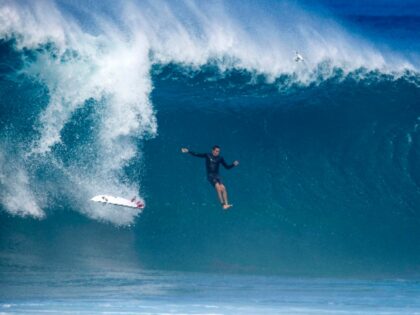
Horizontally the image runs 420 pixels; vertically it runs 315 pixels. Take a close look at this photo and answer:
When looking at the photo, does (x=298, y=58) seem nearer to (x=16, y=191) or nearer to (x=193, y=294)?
(x=16, y=191)

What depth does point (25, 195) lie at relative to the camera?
10.2 metres

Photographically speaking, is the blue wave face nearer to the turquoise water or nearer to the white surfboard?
the white surfboard

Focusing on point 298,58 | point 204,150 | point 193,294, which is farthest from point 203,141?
point 193,294

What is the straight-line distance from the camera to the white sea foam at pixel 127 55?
10.4 m

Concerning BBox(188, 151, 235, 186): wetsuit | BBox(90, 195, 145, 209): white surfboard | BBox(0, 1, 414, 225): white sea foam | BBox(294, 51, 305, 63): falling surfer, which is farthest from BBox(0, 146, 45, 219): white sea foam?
BBox(294, 51, 305, 63): falling surfer

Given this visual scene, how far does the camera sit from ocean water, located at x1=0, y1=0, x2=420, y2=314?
8.96m

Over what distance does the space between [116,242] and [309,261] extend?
285 centimetres

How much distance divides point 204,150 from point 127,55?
2.22m

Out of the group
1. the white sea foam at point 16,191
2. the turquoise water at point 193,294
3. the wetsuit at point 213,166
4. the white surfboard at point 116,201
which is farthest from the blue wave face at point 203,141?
the wetsuit at point 213,166

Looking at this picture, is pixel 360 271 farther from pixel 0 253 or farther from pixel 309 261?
pixel 0 253

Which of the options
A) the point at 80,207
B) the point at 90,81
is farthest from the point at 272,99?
the point at 80,207

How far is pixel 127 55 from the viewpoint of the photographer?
11.6m

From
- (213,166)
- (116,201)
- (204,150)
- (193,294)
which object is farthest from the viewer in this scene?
(204,150)

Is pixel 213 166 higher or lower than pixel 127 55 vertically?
lower
